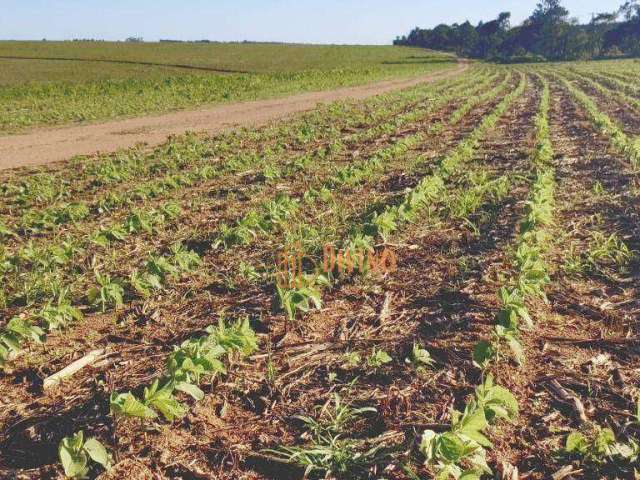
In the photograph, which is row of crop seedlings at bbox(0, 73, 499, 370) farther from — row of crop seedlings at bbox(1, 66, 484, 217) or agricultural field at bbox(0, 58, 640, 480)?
row of crop seedlings at bbox(1, 66, 484, 217)

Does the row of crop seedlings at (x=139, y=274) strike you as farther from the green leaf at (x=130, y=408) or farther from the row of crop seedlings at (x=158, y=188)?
the green leaf at (x=130, y=408)

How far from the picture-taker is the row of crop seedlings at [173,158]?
9008 millimetres

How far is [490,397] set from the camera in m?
3.06

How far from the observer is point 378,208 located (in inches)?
296

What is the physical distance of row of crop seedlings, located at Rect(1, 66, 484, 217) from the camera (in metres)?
9.01

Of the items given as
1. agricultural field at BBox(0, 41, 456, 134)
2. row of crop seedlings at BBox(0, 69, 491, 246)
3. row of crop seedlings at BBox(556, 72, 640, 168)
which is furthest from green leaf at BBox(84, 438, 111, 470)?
agricultural field at BBox(0, 41, 456, 134)

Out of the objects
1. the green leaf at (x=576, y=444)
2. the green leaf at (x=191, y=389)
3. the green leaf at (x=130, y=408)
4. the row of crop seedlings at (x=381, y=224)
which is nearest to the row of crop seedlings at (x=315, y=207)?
the row of crop seedlings at (x=381, y=224)

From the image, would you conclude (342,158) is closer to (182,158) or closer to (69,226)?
(182,158)

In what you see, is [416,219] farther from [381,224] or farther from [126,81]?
[126,81]

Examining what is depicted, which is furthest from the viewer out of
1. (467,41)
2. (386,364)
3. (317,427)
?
(467,41)

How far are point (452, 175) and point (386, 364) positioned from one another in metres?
6.27

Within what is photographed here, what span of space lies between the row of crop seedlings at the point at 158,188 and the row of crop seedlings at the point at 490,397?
18.1 ft

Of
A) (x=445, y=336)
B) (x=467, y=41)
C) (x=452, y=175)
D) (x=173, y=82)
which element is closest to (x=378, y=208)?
(x=452, y=175)

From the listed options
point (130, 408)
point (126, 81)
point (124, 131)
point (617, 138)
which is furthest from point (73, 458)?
point (126, 81)
